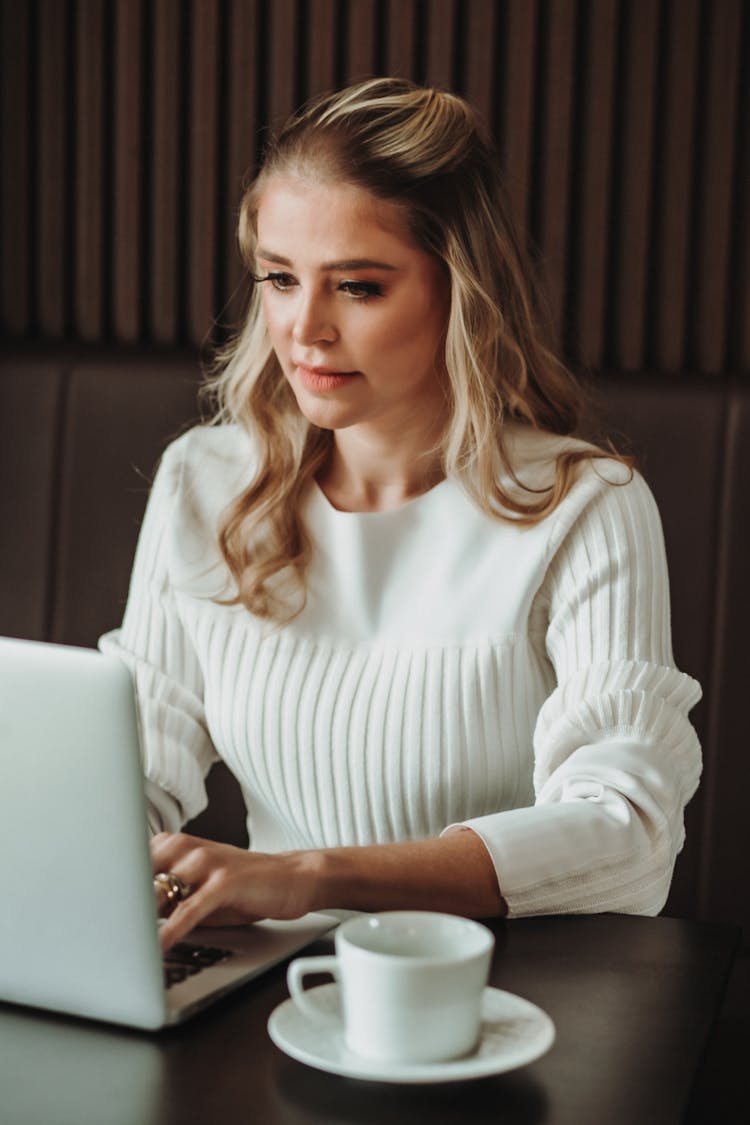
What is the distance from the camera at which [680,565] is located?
183 centimetres

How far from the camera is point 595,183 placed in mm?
1967

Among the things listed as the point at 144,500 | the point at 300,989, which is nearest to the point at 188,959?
the point at 300,989

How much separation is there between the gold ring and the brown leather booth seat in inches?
40.9

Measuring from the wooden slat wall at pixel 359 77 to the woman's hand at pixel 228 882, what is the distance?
3.85 ft

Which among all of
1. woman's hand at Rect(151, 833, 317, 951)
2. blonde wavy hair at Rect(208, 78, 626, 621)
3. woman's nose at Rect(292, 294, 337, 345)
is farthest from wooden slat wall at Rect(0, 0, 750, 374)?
woman's hand at Rect(151, 833, 317, 951)

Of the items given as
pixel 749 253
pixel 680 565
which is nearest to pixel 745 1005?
pixel 680 565

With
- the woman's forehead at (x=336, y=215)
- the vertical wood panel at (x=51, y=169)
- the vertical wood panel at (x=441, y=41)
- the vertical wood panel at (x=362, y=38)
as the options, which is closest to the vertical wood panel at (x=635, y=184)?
the vertical wood panel at (x=441, y=41)

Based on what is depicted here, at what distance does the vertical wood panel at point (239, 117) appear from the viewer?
204 centimetres

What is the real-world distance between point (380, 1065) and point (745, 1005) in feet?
2.74

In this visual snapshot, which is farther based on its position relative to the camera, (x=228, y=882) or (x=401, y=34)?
(x=401, y=34)

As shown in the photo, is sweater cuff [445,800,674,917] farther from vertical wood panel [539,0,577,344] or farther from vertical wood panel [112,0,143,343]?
vertical wood panel [112,0,143,343]

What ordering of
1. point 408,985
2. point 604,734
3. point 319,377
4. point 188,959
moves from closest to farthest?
point 408,985 → point 188,959 → point 604,734 → point 319,377

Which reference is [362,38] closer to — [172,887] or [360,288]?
[360,288]

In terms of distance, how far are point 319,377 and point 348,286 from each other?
88mm
